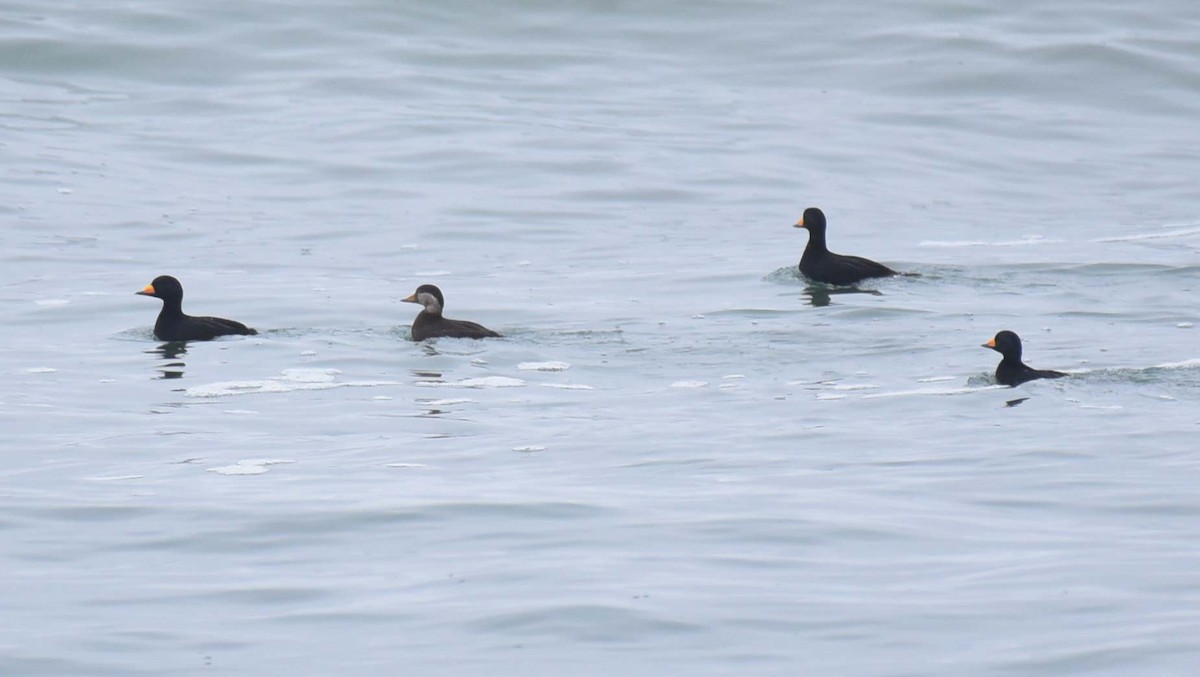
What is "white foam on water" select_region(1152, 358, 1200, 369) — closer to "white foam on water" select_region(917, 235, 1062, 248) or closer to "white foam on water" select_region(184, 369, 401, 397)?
"white foam on water" select_region(184, 369, 401, 397)

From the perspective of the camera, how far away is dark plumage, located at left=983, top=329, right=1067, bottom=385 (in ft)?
43.7

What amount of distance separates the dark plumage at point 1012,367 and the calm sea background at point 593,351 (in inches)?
6.6

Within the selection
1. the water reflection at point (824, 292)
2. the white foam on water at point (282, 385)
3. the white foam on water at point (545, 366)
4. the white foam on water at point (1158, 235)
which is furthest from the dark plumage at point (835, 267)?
the white foam on water at point (282, 385)

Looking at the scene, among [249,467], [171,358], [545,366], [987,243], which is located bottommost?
[171,358]

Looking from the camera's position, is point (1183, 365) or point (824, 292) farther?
point (824, 292)

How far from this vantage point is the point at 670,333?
15914 millimetres

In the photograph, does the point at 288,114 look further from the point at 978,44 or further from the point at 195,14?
the point at 978,44

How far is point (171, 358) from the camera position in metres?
15.1

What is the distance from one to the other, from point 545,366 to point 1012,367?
11.8ft

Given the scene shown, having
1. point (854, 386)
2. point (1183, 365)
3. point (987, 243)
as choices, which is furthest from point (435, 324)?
point (987, 243)

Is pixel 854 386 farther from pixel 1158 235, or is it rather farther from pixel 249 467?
pixel 1158 235

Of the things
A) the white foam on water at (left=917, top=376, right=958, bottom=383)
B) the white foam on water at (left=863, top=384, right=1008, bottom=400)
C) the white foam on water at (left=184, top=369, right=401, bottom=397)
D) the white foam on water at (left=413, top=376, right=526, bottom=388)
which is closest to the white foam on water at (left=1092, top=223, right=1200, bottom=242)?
the white foam on water at (left=917, top=376, right=958, bottom=383)

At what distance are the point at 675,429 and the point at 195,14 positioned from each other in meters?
27.0

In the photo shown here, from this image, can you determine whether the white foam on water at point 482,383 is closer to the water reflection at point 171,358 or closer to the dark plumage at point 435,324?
the dark plumage at point 435,324
